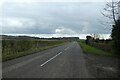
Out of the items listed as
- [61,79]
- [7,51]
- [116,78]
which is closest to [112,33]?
[7,51]

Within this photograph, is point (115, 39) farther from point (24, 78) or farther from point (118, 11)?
point (24, 78)

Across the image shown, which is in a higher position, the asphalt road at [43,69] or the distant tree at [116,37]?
the distant tree at [116,37]

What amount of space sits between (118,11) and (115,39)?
149 inches

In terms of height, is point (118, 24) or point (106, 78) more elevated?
point (118, 24)

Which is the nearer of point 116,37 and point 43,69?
point 43,69

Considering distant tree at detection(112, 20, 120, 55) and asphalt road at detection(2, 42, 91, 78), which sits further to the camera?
distant tree at detection(112, 20, 120, 55)

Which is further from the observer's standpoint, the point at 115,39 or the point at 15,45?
the point at 15,45

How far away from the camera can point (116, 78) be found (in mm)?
10633

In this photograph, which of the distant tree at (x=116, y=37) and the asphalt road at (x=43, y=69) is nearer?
the asphalt road at (x=43, y=69)

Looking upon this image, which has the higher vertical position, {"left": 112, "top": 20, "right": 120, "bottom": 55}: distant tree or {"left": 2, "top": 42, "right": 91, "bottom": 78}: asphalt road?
{"left": 112, "top": 20, "right": 120, "bottom": 55}: distant tree

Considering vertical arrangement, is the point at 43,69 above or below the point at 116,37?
below

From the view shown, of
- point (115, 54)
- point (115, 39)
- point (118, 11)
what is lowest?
point (115, 54)

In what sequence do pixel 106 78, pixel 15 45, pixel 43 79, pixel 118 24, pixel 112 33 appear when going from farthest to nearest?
pixel 15 45, pixel 112 33, pixel 118 24, pixel 106 78, pixel 43 79

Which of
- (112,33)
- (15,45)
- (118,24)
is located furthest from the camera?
(15,45)
